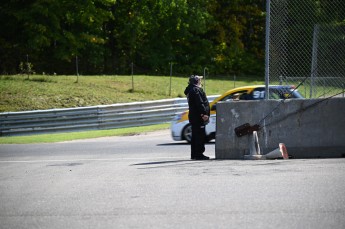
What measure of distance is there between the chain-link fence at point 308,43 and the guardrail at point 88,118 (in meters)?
13.3

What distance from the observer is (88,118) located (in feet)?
83.9

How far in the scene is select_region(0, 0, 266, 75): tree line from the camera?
1658 inches

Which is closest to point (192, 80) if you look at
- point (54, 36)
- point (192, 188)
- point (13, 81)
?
point (192, 188)

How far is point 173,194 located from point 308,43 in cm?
557

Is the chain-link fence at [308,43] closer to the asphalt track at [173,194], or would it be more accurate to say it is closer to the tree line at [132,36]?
the asphalt track at [173,194]

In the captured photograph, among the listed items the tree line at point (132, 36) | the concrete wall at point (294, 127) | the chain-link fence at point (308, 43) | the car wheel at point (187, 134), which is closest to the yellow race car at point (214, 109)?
the car wheel at point (187, 134)

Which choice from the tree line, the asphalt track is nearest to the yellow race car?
the asphalt track

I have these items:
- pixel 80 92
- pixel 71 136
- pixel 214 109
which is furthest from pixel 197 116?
pixel 80 92

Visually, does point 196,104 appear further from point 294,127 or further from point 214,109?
point 214,109

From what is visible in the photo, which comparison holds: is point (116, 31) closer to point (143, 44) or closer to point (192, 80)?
point (143, 44)

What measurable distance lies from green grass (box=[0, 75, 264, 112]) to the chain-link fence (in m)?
17.8

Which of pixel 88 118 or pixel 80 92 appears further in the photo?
pixel 80 92

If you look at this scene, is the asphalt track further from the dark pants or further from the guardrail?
the guardrail

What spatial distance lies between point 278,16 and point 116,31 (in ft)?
117
